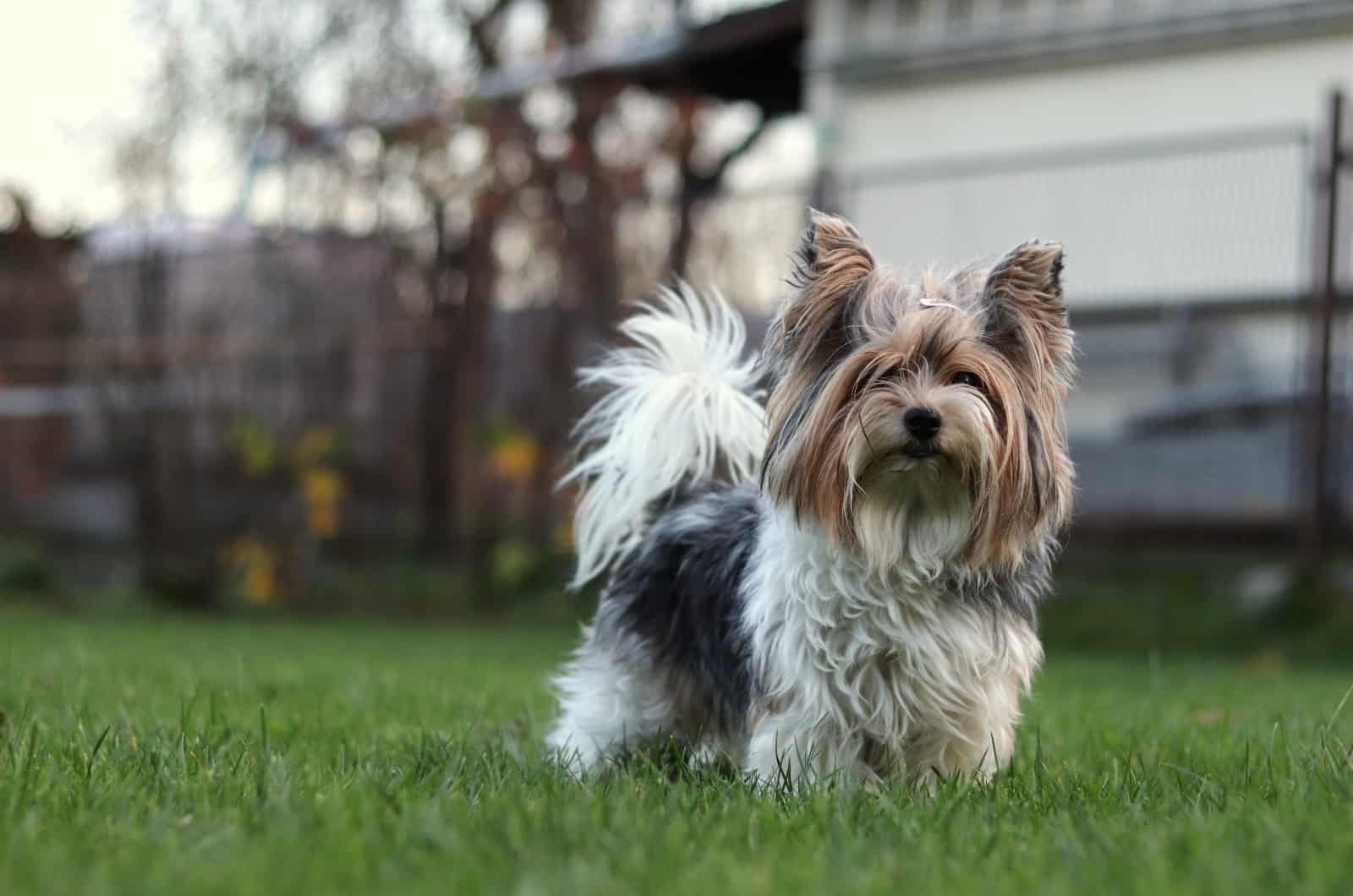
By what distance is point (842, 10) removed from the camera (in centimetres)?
1723

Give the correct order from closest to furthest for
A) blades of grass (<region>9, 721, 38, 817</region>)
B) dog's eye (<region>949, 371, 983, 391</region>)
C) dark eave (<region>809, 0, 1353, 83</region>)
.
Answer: blades of grass (<region>9, 721, 38, 817</region>) → dog's eye (<region>949, 371, 983, 391</region>) → dark eave (<region>809, 0, 1353, 83</region>)

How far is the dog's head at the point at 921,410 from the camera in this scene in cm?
410

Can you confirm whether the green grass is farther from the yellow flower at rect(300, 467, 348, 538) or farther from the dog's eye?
the yellow flower at rect(300, 467, 348, 538)

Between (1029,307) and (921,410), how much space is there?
0.58 m

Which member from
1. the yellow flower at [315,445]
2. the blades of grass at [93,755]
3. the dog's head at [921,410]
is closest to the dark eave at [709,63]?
the yellow flower at [315,445]

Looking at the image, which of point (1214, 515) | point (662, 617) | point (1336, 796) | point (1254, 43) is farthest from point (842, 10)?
point (1336, 796)

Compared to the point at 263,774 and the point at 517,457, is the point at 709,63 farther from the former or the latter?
the point at 263,774

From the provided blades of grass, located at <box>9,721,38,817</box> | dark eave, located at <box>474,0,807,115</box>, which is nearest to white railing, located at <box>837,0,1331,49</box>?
dark eave, located at <box>474,0,807,115</box>

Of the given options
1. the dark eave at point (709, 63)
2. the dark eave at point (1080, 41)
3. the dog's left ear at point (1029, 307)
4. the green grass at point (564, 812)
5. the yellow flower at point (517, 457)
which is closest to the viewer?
the green grass at point (564, 812)

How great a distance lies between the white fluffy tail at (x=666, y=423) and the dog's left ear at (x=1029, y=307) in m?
0.93

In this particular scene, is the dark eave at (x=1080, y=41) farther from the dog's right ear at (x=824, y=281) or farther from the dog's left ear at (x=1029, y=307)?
the dog's right ear at (x=824, y=281)

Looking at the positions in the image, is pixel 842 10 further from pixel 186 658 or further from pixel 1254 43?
pixel 186 658

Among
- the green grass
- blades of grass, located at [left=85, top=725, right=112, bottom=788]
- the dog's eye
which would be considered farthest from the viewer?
the dog's eye

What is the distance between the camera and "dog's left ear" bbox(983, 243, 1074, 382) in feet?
14.2
